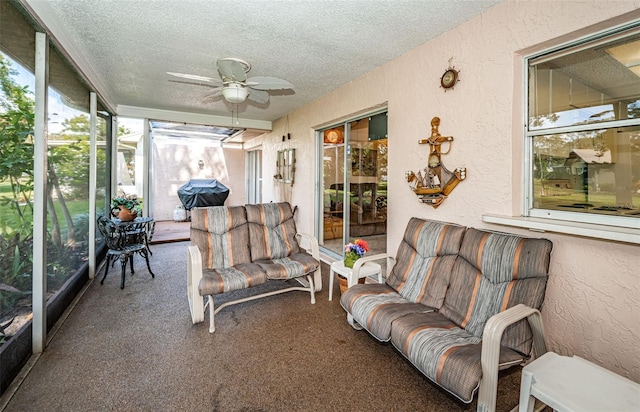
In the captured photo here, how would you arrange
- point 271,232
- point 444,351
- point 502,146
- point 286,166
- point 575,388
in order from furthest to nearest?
point 286,166
point 271,232
point 502,146
point 444,351
point 575,388

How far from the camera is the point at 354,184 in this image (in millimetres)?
4406

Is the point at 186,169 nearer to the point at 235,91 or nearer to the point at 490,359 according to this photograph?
the point at 235,91

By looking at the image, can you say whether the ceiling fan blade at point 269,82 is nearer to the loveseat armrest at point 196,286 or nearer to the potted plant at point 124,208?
the loveseat armrest at point 196,286

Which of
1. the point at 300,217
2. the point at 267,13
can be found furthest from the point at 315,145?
the point at 267,13

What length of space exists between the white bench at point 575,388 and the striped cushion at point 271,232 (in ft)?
8.21

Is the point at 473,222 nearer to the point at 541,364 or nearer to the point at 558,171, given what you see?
the point at 558,171

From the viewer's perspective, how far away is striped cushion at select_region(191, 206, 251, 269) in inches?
120

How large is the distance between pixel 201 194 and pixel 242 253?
559 cm

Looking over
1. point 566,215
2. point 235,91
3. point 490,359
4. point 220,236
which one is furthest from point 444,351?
point 235,91

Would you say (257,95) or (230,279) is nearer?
(230,279)

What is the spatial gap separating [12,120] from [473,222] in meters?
3.50

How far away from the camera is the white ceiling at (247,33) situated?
2287 millimetres

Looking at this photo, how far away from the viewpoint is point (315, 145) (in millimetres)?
5148

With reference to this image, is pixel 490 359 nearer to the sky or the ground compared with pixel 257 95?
nearer to the ground
